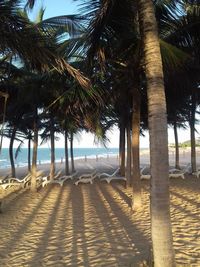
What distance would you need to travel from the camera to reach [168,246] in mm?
5152

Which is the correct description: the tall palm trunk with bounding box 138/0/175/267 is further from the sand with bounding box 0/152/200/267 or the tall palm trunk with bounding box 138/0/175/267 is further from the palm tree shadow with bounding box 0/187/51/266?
the palm tree shadow with bounding box 0/187/51/266

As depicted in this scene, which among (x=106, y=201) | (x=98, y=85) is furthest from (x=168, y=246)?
(x=106, y=201)

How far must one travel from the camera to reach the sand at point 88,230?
6.93m

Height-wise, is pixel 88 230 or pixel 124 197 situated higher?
pixel 124 197

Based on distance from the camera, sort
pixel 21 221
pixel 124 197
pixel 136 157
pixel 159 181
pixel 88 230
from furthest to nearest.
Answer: pixel 124 197 → pixel 136 157 → pixel 21 221 → pixel 88 230 → pixel 159 181

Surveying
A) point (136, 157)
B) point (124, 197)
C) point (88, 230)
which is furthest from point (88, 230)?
point (124, 197)

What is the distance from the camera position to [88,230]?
364 inches

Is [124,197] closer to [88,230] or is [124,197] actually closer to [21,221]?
[21,221]

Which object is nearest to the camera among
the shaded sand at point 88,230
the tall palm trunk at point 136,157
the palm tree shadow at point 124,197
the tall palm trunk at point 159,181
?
the tall palm trunk at point 159,181

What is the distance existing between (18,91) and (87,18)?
967 centimetres

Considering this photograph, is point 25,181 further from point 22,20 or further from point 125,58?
point 22,20

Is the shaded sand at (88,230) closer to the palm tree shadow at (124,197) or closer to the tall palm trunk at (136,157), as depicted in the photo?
the palm tree shadow at (124,197)

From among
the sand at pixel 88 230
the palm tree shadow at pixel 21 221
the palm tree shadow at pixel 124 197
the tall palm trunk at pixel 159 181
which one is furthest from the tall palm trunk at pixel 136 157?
the tall palm trunk at pixel 159 181

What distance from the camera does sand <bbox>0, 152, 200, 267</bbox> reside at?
6930 millimetres
